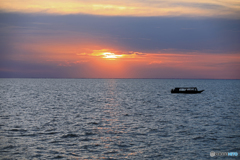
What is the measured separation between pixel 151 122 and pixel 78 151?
51.7 feet

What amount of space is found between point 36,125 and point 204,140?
20.6m

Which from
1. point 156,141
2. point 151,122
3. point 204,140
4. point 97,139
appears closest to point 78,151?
point 97,139

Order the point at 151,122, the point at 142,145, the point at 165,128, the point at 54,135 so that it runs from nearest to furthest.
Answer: the point at 142,145 < the point at 54,135 < the point at 165,128 < the point at 151,122

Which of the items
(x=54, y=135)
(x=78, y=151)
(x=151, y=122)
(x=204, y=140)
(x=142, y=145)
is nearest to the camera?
(x=78, y=151)

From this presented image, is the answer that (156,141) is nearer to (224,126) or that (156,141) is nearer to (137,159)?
(137,159)

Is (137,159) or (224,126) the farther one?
(224,126)

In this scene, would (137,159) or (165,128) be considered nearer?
(137,159)

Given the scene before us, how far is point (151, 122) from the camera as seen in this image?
34500 millimetres

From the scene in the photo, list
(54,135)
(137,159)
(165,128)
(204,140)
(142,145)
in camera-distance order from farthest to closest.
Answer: (165,128) < (54,135) < (204,140) < (142,145) < (137,159)

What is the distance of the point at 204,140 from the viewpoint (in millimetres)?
24641

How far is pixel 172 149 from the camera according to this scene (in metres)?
21.6

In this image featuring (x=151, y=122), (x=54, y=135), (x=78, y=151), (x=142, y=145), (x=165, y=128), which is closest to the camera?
(x=78, y=151)

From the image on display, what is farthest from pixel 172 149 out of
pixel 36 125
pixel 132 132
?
pixel 36 125

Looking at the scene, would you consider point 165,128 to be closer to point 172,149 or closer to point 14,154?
point 172,149
